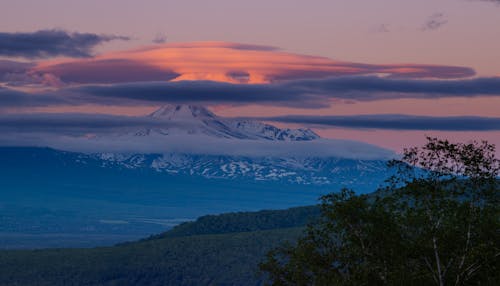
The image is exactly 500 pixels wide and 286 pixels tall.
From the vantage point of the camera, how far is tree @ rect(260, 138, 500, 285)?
2319 inches

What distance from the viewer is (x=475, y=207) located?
6028 cm

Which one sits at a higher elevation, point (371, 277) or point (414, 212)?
point (414, 212)

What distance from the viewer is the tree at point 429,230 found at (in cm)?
5891

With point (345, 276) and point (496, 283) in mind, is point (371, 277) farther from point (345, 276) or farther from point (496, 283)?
point (496, 283)

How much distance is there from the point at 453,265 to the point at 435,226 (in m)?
2.73

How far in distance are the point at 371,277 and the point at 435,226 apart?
5417 mm

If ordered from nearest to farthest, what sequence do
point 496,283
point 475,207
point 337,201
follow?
1. point 496,283
2. point 475,207
3. point 337,201

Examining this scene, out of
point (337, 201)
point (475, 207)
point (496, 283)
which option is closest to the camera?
point (496, 283)

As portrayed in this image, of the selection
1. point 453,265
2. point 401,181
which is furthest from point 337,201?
point 453,265

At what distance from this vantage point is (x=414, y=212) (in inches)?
2451

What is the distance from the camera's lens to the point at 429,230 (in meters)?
59.9

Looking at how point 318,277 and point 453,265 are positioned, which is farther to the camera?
point 318,277

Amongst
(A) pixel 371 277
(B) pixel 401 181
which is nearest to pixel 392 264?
(A) pixel 371 277

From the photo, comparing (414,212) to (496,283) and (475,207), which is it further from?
(496,283)
